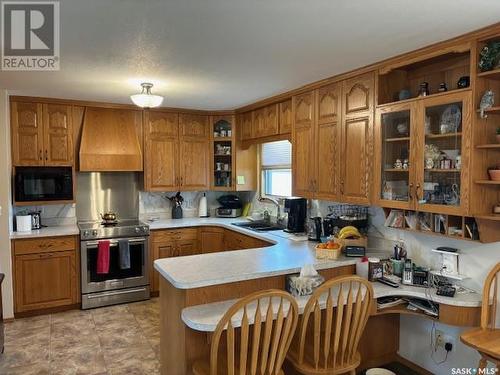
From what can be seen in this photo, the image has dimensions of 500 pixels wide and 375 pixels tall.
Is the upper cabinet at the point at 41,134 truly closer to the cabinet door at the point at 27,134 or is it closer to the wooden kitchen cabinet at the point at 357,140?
the cabinet door at the point at 27,134

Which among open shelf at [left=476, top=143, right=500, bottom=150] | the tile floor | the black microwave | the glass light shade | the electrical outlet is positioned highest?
the glass light shade

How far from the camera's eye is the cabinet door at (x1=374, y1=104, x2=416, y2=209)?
2701 millimetres

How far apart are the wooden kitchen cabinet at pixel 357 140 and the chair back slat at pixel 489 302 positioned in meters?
1.00

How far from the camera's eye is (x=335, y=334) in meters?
2.19

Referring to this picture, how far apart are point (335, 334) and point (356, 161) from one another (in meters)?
1.47

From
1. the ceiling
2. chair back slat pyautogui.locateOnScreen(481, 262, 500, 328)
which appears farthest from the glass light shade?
chair back slat pyautogui.locateOnScreen(481, 262, 500, 328)

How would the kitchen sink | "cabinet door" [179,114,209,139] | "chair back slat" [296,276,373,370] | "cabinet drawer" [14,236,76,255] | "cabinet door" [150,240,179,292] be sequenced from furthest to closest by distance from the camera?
1. "cabinet door" [179,114,209,139]
2. "cabinet door" [150,240,179,292]
3. the kitchen sink
4. "cabinet drawer" [14,236,76,255]
5. "chair back slat" [296,276,373,370]

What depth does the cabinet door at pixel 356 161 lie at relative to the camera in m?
3.04

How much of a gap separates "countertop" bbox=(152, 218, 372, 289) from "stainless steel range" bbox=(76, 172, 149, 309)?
181 cm

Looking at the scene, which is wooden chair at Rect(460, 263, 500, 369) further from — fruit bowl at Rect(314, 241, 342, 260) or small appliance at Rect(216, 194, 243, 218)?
small appliance at Rect(216, 194, 243, 218)

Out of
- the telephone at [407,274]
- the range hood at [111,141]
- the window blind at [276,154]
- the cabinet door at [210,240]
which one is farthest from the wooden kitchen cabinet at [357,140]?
the range hood at [111,141]

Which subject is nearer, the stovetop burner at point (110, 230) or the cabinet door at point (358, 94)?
the cabinet door at point (358, 94)

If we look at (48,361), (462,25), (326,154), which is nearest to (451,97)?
(462,25)

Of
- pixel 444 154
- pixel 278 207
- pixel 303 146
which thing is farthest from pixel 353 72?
pixel 278 207
